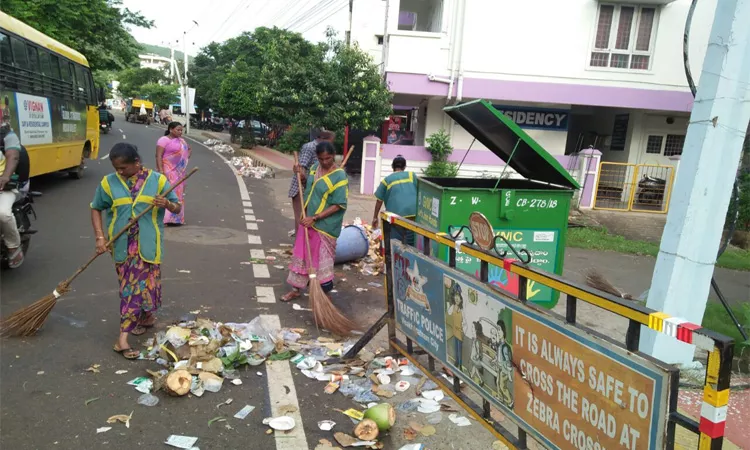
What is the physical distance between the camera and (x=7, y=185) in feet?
17.9

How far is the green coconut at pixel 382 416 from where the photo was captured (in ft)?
10.7

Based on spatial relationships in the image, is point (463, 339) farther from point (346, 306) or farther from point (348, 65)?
point (348, 65)

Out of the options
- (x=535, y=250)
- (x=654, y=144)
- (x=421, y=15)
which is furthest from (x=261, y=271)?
(x=421, y=15)

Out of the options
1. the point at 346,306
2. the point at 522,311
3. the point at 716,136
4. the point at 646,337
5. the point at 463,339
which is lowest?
the point at 346,306

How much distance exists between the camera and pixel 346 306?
570 centimetres

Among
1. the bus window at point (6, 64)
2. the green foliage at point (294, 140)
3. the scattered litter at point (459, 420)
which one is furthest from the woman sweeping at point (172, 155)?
the green foliage at point (294, 140)

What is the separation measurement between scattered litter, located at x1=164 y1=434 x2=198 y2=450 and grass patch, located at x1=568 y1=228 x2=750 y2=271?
27.7 ft

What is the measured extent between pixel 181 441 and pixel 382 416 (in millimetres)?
1168

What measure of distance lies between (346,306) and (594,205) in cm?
1077

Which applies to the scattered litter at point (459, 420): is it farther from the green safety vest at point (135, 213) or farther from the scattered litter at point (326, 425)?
the green safety vest at point (135, 213)

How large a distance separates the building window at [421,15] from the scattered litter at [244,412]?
562 inches

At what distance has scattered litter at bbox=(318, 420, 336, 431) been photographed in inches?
130

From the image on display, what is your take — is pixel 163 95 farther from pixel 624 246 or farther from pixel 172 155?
pixel 624 246

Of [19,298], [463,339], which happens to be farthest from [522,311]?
[19,298]
